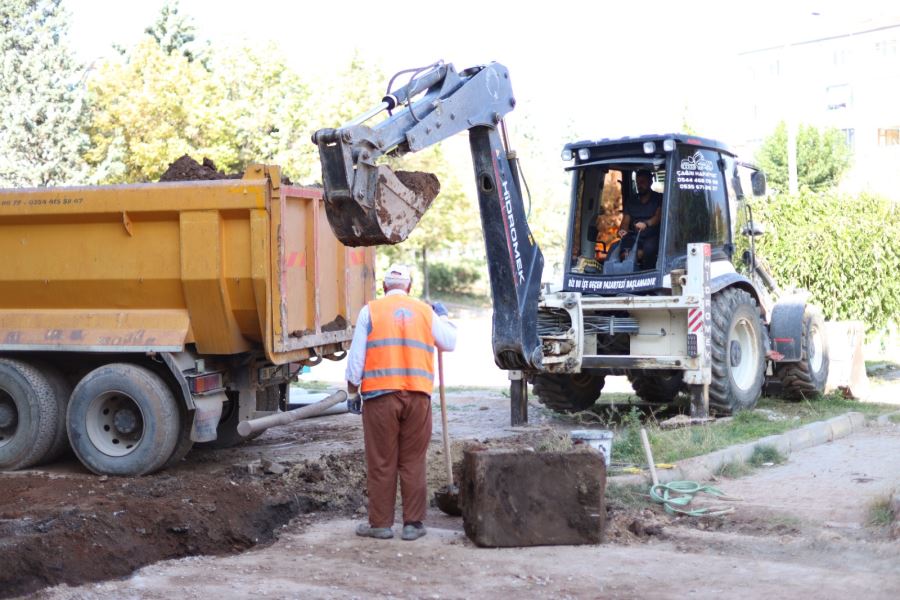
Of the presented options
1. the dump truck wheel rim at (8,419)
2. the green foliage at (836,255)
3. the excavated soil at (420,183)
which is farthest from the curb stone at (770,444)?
the dump truck wheel rim at (8,419)

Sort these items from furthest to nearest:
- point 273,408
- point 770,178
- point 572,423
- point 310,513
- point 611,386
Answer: point 770,178 < point 611,386 < point 572,423 < point 273,408 < point 310,513

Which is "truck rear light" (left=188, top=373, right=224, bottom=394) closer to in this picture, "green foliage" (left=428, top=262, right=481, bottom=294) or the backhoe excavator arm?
the backhoe excavator arm

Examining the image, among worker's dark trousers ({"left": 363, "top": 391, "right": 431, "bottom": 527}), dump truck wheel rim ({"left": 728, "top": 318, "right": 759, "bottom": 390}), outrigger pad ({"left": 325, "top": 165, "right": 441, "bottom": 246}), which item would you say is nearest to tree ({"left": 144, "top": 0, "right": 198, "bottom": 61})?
dump truck wheel rim ({"left": 728, "top": 318, "right": 759, "bottom": 390})

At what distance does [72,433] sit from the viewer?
884cm

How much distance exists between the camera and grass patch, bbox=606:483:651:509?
7325mm

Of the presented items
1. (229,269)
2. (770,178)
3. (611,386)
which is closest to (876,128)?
(770,178)

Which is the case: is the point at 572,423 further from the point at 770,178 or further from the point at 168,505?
the point at 770,178

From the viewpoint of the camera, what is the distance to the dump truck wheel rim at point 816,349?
12742 mm

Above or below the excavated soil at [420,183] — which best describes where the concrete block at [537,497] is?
below

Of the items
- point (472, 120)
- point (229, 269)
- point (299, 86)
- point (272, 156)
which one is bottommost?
point (229, 269)

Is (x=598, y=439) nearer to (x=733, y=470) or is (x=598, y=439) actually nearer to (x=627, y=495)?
(x=627, y=495)

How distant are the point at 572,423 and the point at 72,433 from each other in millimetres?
5256

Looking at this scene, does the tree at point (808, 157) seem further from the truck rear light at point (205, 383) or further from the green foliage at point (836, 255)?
the truck rear light at point (205, 383)

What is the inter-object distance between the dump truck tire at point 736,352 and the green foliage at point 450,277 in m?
35.0
